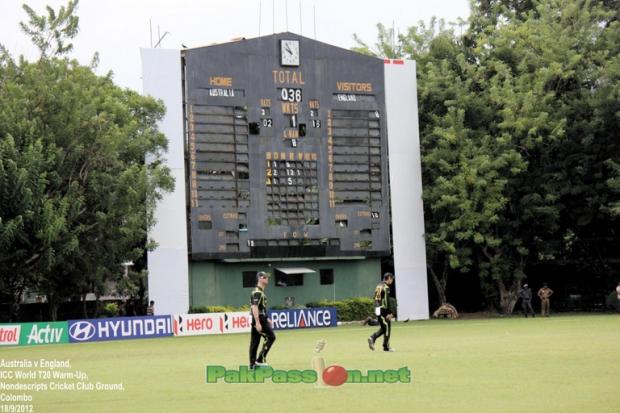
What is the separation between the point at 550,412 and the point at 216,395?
15.1ft

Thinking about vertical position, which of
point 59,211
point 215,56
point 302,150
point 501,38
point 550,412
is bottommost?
point 550,412

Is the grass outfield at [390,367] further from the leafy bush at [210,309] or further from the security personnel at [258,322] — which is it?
the leafy bush at [210,309]

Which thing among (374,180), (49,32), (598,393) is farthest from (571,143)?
(598,393)

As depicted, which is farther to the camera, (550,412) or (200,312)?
(200,312)

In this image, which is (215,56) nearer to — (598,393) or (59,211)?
(59,211)

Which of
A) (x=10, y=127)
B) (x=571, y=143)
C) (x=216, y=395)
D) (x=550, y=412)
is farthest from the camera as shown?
(x=571, y=143)

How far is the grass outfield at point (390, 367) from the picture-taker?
11820 millimetres

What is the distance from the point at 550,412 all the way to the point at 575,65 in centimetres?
3557

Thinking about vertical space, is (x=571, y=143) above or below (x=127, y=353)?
above

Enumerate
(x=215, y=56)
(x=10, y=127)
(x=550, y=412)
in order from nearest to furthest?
(x=550, y=412) → (x=10, y=127) → (x=215, y=56)

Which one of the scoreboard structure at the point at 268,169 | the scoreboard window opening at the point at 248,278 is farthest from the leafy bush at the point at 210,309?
the scoreboard window opening at the point at 248,278

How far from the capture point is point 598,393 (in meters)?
12.2

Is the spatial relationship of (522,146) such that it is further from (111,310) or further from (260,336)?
(260,336)

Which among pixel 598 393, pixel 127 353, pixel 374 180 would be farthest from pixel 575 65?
pixel 598 393
